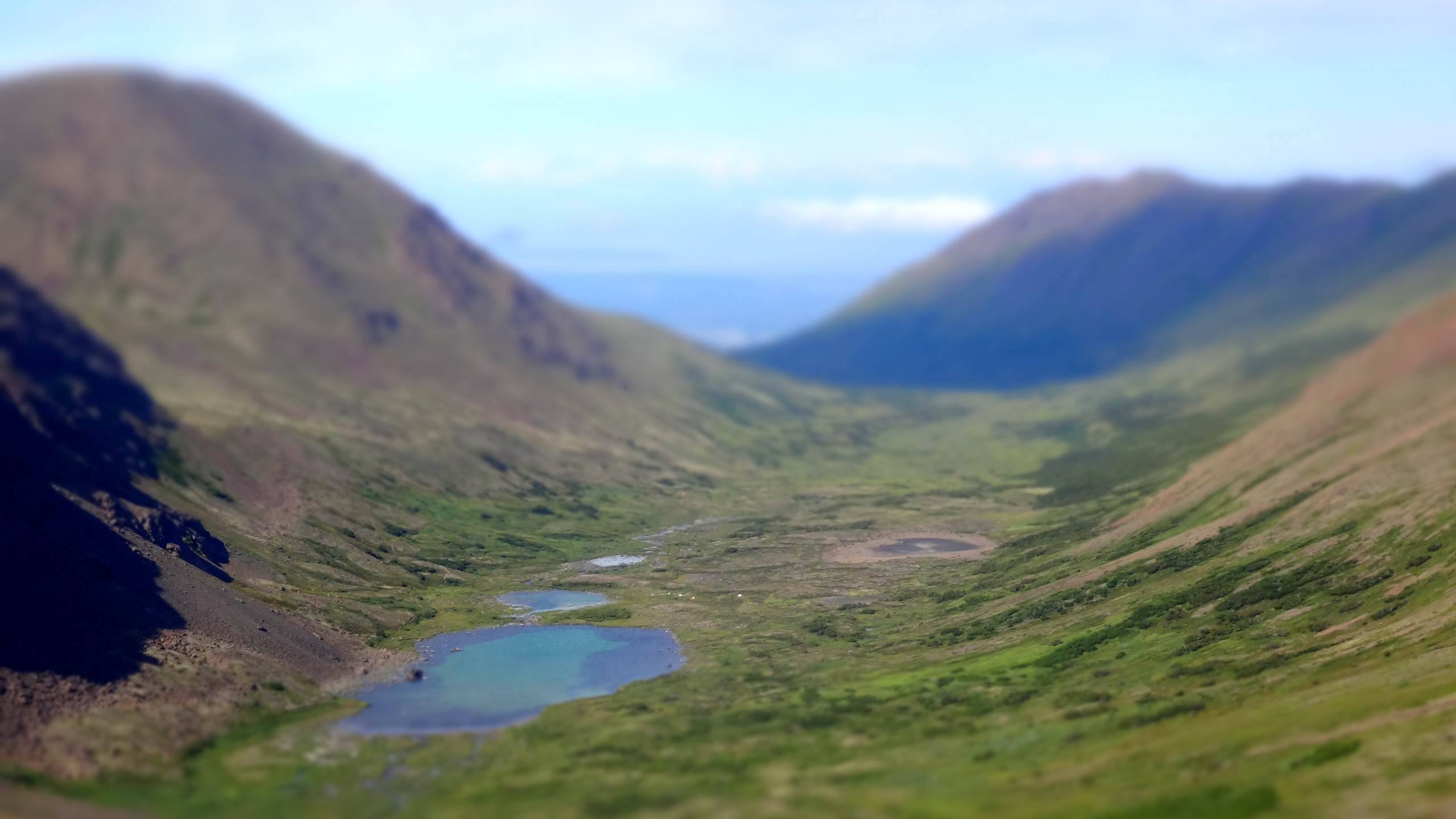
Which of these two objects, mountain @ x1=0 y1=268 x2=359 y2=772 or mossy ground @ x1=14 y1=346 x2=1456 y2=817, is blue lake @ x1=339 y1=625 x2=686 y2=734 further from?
mountain @ x1=0 y1=268 x2=359 y2=772

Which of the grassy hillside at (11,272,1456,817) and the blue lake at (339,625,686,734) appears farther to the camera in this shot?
A: the blue lake at (339,625,686,734)

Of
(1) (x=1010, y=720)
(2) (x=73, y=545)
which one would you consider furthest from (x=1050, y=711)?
(2) (x=73, y=545)

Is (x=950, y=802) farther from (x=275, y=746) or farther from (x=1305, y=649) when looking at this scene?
(x=275, y=746)

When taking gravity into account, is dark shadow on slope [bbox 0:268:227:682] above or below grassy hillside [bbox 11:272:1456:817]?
above

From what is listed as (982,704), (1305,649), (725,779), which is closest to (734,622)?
(982,704)

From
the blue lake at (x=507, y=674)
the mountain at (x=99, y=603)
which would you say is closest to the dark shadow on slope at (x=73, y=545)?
the mountain at (x=99, y=603)

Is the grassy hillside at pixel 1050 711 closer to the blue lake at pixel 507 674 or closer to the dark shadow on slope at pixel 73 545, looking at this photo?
the blue lake at pixel 507 674

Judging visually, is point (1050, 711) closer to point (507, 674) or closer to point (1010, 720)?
point (1010, 720)

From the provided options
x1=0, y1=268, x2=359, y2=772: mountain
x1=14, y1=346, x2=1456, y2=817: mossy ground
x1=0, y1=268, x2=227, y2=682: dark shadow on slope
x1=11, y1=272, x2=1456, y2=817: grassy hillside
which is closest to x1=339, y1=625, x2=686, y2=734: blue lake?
x1=14, y1=346, x2=1456, y2=817: mossy ground
